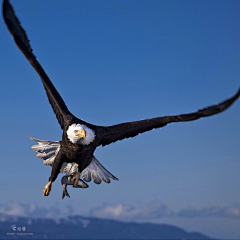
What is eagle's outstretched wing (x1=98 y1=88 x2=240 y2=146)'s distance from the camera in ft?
23.1

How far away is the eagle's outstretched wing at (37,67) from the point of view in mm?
6793

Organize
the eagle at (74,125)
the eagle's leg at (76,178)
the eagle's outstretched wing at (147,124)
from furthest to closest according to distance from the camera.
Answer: the eagle's leg at (76,178)
the eagle's outstretched wing at (147,124)
the eagle at (74,125)

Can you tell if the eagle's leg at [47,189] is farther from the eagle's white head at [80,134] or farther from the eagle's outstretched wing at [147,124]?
the eagle's outstretched wing at [147,124]

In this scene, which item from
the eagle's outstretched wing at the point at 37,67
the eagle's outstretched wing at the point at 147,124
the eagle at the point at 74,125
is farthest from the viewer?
the eagle's outstretched wing at the point at 147,124

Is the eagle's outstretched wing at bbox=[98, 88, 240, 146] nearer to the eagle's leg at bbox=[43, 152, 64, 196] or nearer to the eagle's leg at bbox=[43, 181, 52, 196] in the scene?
the eagle's leg at bbox=[43, 152, 64, 196]

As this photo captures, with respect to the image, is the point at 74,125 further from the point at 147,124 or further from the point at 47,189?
the point at 147,124

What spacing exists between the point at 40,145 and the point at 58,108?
1279mm

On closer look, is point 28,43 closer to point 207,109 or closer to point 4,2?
point 4,2

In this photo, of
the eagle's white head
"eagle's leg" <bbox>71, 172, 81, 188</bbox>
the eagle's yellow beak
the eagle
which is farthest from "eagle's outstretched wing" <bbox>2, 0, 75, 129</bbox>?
"eagle's leg" <bbox>71, 172, 81, 188</bbox>

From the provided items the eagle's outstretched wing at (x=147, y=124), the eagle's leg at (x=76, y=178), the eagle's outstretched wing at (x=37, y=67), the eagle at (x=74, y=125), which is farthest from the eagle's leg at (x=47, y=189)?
the eagle's outstretched wing at (x=147, y=124)

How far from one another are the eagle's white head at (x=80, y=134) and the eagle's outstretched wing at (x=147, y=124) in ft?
1.54

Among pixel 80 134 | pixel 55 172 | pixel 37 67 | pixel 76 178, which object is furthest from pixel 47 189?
pixel 37 67

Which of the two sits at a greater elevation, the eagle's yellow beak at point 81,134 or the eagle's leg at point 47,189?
the eagle's yellow beak at point 81,134

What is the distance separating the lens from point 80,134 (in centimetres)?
646
